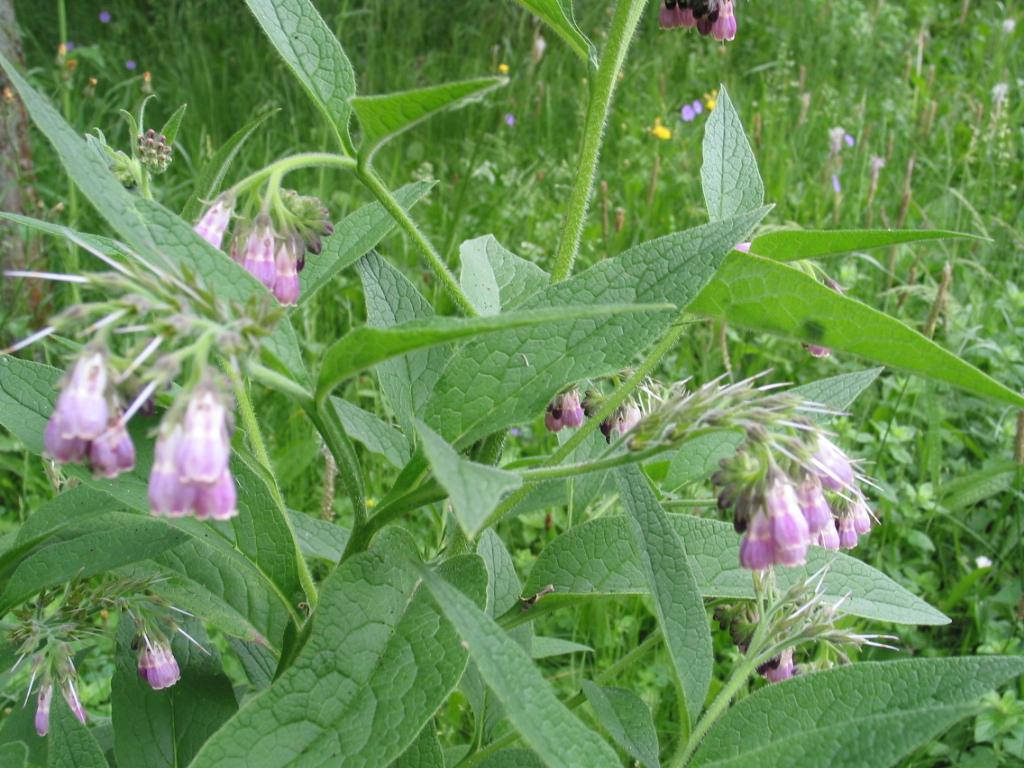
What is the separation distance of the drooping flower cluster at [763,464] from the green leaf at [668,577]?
0.33 feet

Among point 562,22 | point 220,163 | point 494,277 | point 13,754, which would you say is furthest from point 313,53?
point 13,754

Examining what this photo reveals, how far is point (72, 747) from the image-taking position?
4.82 feet

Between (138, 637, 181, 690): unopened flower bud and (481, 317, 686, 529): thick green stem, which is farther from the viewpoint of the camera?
(138, 637, 181, 690): unopened flower bud

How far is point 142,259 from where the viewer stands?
1.13 meters

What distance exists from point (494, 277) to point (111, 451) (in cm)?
88

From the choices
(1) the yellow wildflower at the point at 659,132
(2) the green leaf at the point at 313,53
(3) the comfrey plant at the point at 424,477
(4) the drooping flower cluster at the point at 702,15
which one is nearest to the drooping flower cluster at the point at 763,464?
(3) the comfrey plant at the point at 424,477

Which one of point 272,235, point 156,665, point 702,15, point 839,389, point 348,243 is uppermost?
point 702,15

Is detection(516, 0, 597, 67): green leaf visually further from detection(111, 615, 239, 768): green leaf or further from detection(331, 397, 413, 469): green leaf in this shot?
detection(111, 615, 239, 768): green leaf

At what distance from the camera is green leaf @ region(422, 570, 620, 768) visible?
1124 mm

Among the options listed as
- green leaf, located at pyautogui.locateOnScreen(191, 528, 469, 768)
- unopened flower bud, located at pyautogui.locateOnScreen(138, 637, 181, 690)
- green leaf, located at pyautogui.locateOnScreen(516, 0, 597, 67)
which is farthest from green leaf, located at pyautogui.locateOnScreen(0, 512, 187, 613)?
green leaf, located at pyautogui.locateOnScreen(516, 0, 597, 67)

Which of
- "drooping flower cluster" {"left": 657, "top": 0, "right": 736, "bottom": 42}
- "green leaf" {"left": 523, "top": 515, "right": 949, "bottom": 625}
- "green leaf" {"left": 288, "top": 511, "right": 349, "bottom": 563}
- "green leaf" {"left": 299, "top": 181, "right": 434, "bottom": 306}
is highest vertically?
"drooping flower cluster" {"left": 657, "top": 0, "right": 736, "bottom": 42}

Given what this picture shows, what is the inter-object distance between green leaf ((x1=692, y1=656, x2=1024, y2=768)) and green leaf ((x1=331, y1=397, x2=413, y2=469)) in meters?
0.71

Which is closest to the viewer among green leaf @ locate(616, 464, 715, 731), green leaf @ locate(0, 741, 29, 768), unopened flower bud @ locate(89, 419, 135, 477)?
unopened flower bud @ locate(89, 419, 135, 477)

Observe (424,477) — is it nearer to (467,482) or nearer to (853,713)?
(467,482)
